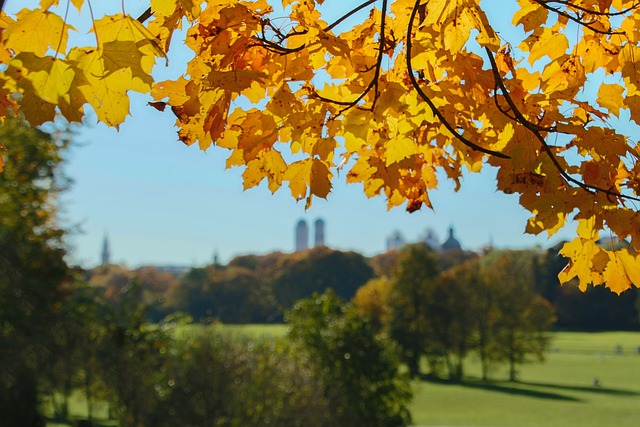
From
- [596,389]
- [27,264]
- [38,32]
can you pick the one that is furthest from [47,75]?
[596,389]

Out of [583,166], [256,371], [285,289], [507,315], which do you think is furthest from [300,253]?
[583,166]

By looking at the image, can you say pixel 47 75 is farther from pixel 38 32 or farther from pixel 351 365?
Result: pixel 351 365

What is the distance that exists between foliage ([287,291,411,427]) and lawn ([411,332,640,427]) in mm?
2304

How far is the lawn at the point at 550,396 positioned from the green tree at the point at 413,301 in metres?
2.17

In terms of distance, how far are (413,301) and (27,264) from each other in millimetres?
20091

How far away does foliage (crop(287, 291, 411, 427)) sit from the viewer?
10008 mm

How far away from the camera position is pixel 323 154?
1547 mm

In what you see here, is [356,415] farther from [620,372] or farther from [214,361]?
[620,372]

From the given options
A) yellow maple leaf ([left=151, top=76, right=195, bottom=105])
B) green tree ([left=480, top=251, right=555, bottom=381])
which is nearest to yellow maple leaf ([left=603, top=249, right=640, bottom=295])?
yellow maple leaf ([left=151, top=76, right=195, bottom=105])

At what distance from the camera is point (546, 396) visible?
2645 centimetres

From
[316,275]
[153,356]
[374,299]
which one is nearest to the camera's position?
[153,356]

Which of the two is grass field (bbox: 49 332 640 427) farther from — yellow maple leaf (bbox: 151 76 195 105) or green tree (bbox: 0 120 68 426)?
yellow maple leaf (bbox: 151 76 195 105)

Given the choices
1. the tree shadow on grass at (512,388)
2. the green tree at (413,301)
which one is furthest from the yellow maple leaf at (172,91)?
the green tree at (413,301)

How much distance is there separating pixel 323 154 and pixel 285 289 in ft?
135
